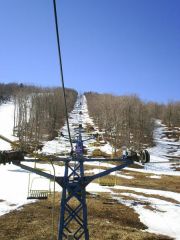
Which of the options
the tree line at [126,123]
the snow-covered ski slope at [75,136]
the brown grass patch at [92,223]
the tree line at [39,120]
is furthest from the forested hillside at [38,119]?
the brown grass patch at [92,223]

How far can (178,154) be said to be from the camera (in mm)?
84500

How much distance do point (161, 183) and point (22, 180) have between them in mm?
18703

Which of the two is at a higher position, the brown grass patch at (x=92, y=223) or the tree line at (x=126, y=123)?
the tree line at (x=126, y=123)

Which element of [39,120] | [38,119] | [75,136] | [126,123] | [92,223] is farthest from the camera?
[126,123]

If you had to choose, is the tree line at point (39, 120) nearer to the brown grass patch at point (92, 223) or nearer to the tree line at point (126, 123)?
the tree line at point (126, 123)

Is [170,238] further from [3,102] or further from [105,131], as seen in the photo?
[3,102]

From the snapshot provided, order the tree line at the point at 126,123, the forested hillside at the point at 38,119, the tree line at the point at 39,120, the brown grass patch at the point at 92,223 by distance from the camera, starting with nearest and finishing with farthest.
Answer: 1. the brown grass patch at the point at 92,223
2. the tree line at the point at 39,120
3. the forested hillside at the point at 38,119
4. the tree line at the point at 126,123

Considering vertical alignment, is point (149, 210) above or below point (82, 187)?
below

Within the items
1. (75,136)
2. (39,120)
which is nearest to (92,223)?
(75,136)

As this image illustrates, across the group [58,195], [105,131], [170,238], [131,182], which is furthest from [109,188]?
[105,131]

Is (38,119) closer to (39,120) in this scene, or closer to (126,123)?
(39,120)

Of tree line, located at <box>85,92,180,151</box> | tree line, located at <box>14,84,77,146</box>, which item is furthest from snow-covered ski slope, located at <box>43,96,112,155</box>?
tree line, located at <box>85,92,180,151</box>

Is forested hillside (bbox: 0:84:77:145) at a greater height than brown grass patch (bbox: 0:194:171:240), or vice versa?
forested hillside (bbox: 0:84:77:145)

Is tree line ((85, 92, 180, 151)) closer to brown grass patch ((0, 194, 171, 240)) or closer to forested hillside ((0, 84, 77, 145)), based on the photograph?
forested hillside ((0, 84, 77, 145))
